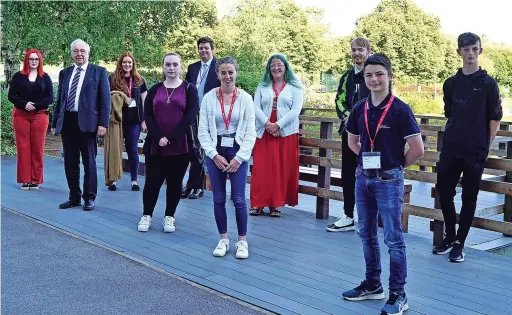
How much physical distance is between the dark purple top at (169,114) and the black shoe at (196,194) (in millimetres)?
2024

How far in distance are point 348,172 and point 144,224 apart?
6.88 ft

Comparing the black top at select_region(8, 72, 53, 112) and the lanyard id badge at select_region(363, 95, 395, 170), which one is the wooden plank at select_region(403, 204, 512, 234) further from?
the black top at select_region(8, 72, 53, 112)

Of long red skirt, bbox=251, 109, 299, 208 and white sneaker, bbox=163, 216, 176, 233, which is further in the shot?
long red skirt, bbox=251, 109, 299, 208

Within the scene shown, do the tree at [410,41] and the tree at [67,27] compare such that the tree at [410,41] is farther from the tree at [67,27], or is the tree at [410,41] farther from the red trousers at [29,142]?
the red trousers at [29,142]

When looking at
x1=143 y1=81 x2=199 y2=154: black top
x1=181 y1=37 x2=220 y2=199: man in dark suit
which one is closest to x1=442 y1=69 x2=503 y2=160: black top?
x1=143 y1=81 x2=199 y2=154: black top

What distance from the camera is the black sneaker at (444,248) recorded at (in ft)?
18.7

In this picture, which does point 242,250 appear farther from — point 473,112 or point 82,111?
point 82,111

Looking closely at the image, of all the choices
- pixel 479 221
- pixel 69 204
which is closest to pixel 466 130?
pixel 479 221

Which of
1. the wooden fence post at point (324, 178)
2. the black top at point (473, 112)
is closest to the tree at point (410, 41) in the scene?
the wooden fence post at point (324, 178)

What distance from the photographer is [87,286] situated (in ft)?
15.8

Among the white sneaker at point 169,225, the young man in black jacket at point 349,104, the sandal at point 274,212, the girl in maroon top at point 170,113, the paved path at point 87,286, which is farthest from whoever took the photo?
the sandal at point 274,212

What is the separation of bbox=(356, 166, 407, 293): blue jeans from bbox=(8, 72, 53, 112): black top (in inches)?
225

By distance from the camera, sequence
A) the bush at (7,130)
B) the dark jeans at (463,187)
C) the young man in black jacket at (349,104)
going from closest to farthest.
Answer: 1. the dark jeans at (463,187)
2. the young man in black jacket at (349,104)
3. the bush at (7,130)

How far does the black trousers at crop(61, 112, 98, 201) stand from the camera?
745 centimetres
